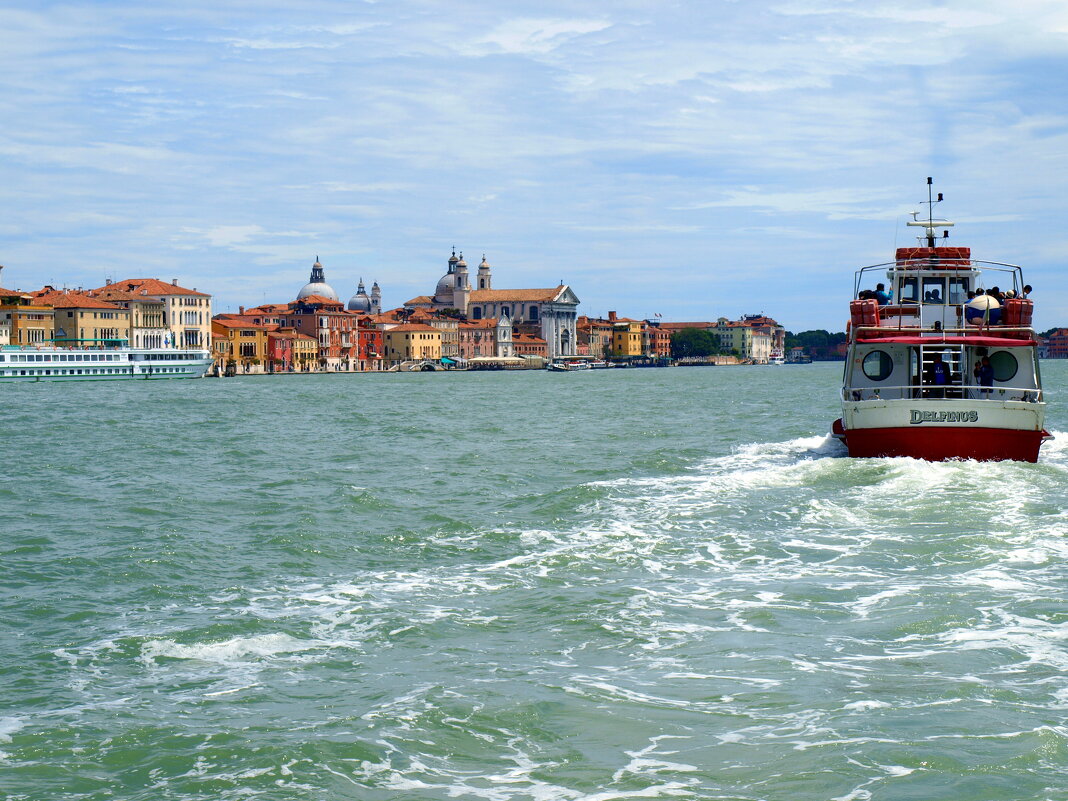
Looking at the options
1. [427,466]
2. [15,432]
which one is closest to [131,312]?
[15,432]

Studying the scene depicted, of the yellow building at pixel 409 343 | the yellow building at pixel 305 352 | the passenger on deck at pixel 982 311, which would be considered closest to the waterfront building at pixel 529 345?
the yellow building at pixel 409 343

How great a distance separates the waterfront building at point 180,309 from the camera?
123250mm

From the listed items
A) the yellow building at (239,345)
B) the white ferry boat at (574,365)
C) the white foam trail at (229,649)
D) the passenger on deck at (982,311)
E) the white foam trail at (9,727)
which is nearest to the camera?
the white foam trail at (9,727)

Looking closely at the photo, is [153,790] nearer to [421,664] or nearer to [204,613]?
[421,664]

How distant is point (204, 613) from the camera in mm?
9859

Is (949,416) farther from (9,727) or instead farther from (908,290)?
(9,727)

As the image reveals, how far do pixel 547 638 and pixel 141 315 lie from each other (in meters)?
119

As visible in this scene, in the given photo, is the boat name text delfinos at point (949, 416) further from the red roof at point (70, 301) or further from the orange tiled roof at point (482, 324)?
the orange tiled roof at point (482, 324)

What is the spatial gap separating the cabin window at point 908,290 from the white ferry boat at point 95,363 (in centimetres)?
7932

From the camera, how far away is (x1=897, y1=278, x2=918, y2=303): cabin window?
22562 millimetres

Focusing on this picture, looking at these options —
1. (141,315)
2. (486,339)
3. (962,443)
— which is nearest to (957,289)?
(962,443)

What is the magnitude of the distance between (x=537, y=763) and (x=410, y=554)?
634 cm

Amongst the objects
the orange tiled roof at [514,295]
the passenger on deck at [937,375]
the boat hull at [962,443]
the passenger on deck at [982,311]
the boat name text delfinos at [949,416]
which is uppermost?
the orange tiled roof at [514,295]

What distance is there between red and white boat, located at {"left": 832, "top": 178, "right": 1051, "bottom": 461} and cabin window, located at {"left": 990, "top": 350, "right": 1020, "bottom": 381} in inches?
0.6
